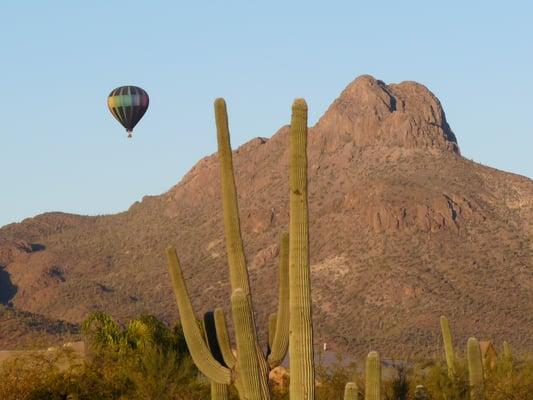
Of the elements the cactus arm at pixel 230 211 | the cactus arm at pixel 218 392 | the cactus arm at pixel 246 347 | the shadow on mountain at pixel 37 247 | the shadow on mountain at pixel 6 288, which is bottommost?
the cactus arm at pixel 218 392

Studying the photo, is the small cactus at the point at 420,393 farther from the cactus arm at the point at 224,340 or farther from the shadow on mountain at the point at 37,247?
the shadow on mountain at the point at 37,247

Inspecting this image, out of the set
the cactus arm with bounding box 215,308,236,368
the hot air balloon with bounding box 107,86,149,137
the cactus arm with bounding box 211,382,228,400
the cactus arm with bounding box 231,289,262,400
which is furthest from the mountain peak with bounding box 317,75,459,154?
the cactus arm with bounding box 231,289,262,400

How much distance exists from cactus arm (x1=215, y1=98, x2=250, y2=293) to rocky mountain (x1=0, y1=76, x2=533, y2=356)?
51.6 meters

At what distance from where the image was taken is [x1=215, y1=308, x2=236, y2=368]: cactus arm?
19859 mm

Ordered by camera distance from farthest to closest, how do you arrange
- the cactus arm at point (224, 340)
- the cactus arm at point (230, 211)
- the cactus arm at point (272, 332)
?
the cactus arm at point (224, 340), the cactus arm at point (272, 332), the cactus arm at point (230, 211)

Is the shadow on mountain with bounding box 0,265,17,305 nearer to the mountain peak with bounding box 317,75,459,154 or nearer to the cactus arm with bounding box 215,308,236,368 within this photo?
the mountain peak with bounding box 317,75,459,154

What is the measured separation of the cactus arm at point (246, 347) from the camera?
1741 cm

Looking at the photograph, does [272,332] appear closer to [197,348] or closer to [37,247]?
[197,348]

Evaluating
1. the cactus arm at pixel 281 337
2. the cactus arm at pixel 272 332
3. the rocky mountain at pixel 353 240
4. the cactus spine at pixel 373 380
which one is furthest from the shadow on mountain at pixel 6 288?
the cactus spine at pixel 373 380

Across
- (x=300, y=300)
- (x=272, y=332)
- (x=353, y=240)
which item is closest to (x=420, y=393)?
(x=272, y=332)

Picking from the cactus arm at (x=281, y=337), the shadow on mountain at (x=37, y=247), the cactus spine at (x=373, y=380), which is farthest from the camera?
the shadow on mountain at (x=37, y=247)

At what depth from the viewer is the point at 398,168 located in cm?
10888

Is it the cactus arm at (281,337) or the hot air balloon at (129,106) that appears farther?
the hot air balloon at (129,106)

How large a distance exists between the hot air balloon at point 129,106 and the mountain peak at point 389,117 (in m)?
66.4
